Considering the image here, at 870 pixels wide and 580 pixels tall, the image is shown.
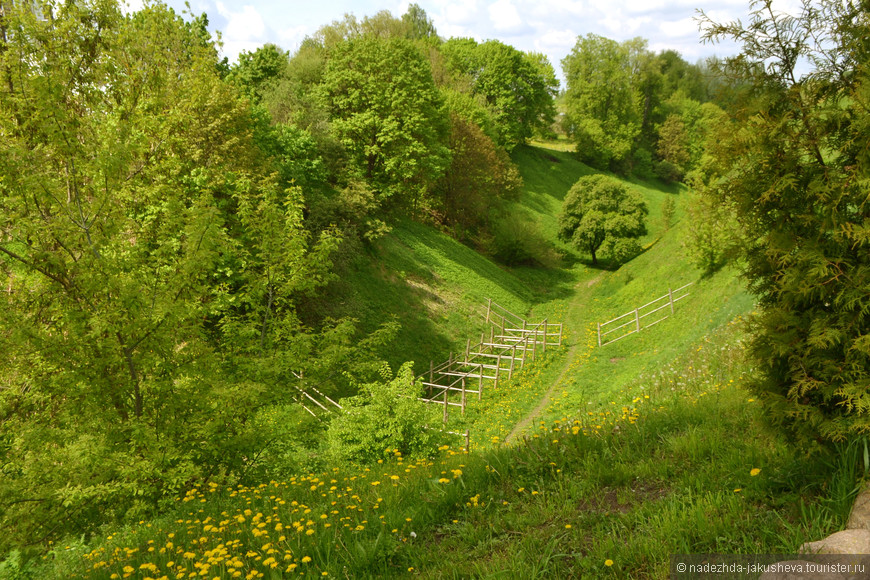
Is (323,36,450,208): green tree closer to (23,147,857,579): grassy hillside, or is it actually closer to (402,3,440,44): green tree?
(23,147,857,579): grassy hillside

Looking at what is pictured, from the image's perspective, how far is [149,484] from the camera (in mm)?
7348

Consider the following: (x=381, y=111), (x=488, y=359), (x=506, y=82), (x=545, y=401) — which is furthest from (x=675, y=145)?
(x=545, y=401)

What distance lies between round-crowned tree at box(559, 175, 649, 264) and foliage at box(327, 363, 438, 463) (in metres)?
33.8

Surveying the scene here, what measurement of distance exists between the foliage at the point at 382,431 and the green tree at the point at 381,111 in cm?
2106

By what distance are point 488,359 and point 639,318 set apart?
8.61m

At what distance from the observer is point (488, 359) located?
84.9 ft

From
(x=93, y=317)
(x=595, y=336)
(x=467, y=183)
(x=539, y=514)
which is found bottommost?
(x=595, y=336)

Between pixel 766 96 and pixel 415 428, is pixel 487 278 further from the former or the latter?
pixel 766 96

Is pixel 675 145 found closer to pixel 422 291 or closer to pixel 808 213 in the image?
pixel 422 291

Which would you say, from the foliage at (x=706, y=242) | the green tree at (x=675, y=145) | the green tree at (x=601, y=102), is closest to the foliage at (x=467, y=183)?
the foliage at (x=706, y=242)

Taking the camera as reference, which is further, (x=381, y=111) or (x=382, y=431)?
(x=381, y=111)

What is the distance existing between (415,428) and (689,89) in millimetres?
96798

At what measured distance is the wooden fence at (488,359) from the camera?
71.8 ft

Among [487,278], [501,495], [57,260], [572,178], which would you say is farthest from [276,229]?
[572,178]
